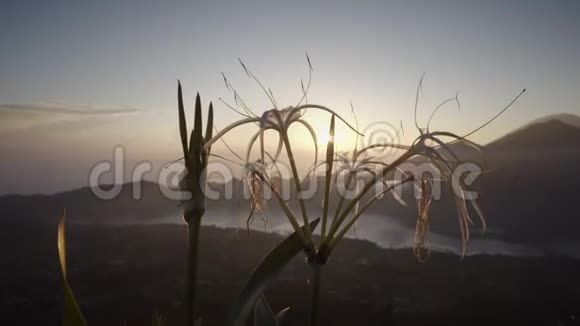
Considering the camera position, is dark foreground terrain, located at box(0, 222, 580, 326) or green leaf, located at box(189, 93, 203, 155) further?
dark foreground terrain, located at box(0, 222, 580, 326)

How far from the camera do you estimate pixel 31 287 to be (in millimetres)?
5895

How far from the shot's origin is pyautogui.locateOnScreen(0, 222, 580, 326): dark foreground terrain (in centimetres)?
510

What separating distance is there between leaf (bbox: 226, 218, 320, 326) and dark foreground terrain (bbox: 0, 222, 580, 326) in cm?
401

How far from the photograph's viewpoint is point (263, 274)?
938mm

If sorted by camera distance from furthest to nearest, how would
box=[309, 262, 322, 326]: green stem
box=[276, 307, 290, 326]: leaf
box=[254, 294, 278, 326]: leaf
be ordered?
1. box=[276, 307, 290, 326]: leaf
2. box=[254, 294, 278, 326]: leaf
3. box=[309, 262, 322, 326]: green stem

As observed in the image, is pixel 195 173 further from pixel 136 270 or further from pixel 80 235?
pixel 80 235

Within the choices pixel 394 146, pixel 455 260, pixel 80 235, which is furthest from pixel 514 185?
pixel 394 146

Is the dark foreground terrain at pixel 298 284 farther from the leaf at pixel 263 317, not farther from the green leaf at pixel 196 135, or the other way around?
the green leaf at pixel 196 135

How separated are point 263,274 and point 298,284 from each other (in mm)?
4964

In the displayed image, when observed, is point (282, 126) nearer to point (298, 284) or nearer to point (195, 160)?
point (195, 160)

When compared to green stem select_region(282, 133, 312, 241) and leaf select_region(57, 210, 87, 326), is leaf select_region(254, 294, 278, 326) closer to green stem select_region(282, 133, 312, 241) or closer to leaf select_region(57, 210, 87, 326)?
green stem select_region(282, 133, 312, 241)

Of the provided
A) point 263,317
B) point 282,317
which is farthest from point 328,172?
point 282,317

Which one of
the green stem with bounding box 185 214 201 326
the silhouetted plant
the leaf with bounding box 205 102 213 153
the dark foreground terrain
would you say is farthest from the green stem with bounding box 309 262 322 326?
the dark foreground terrain

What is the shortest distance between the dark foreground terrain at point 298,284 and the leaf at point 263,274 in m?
4.01
